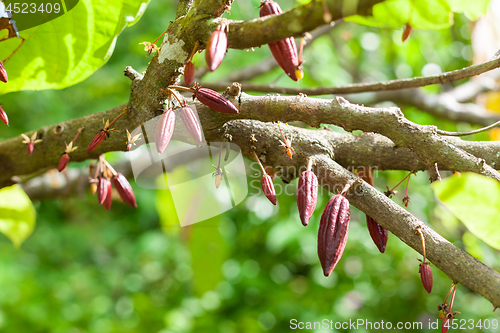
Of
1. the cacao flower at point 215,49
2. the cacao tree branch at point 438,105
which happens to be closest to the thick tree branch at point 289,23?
the cacao flower at point 215,49

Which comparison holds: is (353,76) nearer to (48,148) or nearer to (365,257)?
(365,257)

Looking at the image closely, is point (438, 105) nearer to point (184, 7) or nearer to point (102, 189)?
point (184, 7)

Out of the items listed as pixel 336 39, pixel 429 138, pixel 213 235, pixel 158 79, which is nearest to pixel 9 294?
pixel 213 235

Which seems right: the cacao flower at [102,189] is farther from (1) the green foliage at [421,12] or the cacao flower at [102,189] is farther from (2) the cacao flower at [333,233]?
(1) the green foliage at [421,12]

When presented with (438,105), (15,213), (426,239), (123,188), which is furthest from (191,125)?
(438,105)

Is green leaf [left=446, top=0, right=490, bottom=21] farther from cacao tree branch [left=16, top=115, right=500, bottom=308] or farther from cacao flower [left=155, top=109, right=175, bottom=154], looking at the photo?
cacao flower [left=155, top=109, right=175, bottom=154]
